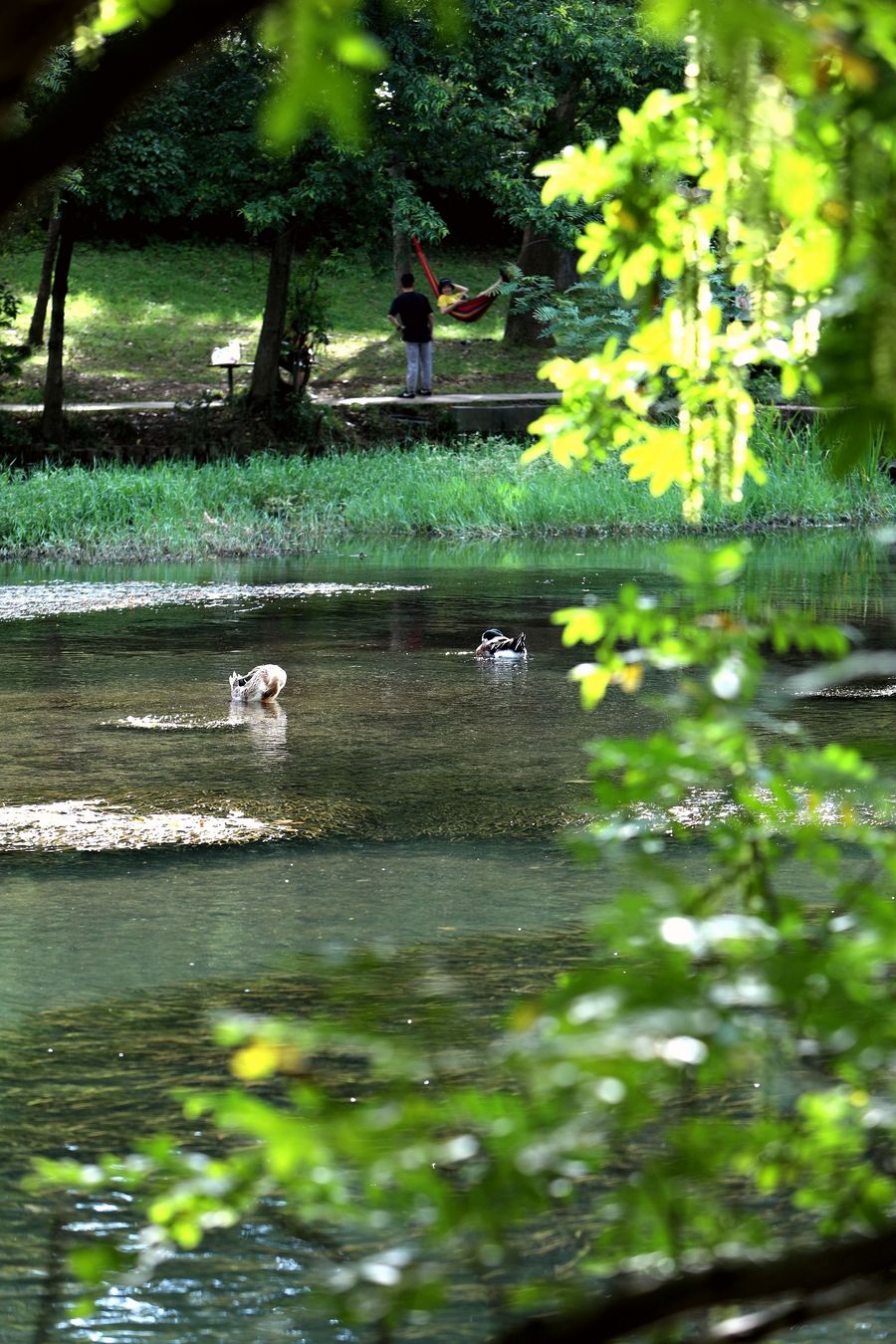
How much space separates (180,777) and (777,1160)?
757 cm

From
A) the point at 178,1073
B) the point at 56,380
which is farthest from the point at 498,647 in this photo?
the point at 56,380

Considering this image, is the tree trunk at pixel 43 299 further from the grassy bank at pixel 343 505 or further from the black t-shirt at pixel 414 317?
the grassy bank at pixel 343 505

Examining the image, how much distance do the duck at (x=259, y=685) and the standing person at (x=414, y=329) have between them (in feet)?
63.7

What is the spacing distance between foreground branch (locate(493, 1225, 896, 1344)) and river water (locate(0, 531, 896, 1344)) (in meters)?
0.67

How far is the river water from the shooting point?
4.87m

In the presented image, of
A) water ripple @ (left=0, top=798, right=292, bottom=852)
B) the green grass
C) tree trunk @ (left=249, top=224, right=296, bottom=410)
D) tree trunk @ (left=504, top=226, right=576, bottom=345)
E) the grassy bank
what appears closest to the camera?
water ripple @ (left=0, top=798, right=292, bottom=852)

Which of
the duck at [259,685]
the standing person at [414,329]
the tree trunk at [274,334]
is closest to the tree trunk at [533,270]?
the standing person at [414,329]

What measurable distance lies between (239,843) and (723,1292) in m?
6.61

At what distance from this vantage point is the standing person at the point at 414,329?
30906 mm

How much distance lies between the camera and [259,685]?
38.0 ft

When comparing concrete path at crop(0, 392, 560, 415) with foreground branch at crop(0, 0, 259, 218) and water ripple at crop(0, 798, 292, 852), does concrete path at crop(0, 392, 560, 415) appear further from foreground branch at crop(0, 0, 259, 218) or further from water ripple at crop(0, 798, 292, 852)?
foreground branch at crop(0, 0, 259, 218)

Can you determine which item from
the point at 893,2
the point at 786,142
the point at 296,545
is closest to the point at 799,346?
the point at 786,142

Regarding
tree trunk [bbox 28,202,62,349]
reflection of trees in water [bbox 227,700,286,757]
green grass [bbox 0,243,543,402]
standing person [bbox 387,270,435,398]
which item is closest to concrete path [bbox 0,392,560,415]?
standing person [bbox 387,270,435,398]

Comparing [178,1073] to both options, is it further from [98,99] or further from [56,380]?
[56,380]
